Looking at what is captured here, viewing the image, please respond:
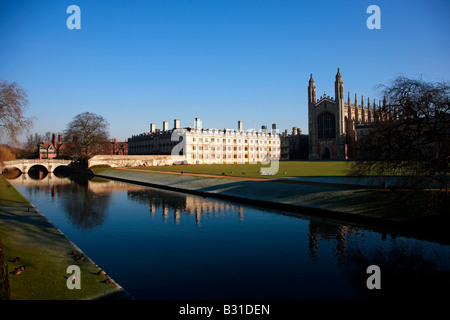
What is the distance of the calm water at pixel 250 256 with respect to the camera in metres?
9.22

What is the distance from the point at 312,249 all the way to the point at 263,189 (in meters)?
12.9

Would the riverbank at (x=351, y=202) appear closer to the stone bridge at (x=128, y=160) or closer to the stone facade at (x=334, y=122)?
the stone bridge at (x=128, y=160)

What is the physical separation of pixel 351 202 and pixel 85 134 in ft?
215

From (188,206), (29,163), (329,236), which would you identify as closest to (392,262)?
(329,236)

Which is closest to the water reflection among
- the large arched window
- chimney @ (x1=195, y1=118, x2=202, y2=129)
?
chimney @ (x1=195, y1=118, x2=202, y2=129)

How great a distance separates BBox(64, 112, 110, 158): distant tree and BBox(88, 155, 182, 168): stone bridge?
4.54 metres

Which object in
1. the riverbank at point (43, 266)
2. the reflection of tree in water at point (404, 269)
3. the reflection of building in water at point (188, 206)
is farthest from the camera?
the reflection of building in water at point (188, 206)

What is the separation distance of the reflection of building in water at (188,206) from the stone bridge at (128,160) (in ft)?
133

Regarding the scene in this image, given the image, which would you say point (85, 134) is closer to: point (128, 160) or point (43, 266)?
point (128, 160)

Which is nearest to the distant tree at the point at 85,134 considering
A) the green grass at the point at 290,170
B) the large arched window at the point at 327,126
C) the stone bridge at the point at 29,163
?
the stone bridge at the point at 29,163

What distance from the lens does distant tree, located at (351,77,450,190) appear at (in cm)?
1436
